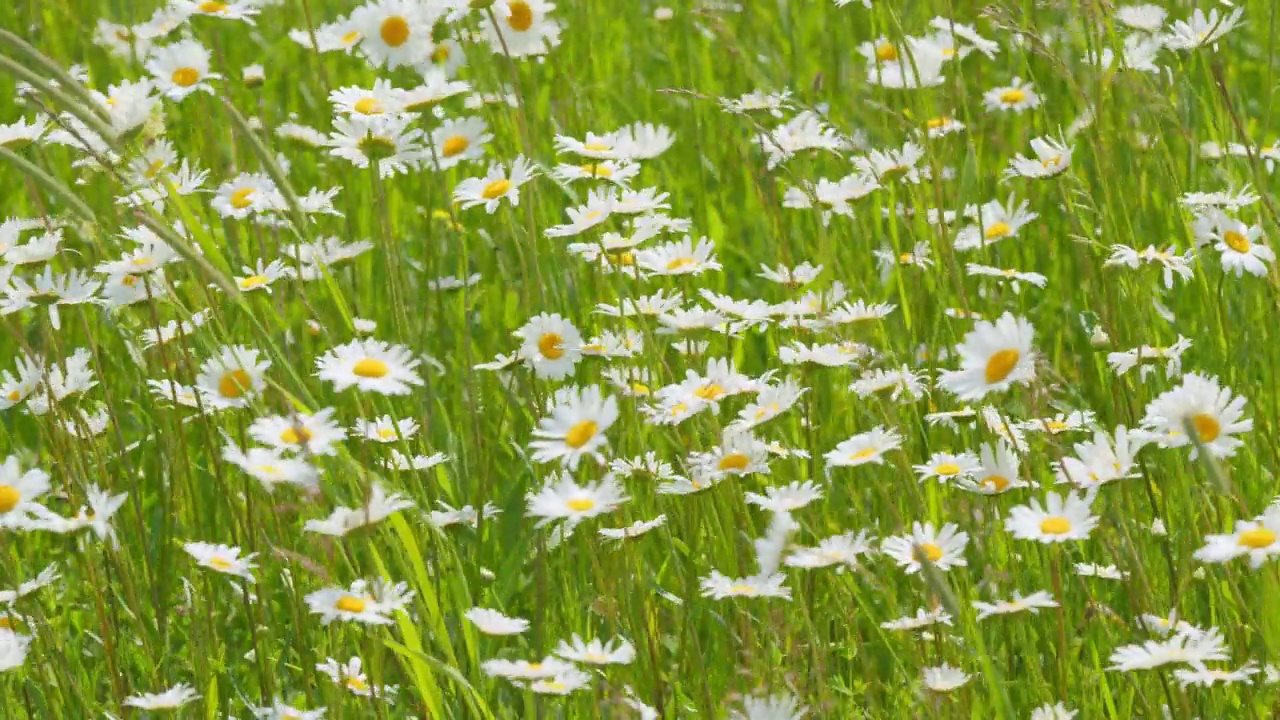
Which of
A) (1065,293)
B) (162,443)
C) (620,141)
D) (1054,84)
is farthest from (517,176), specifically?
(1054,84)

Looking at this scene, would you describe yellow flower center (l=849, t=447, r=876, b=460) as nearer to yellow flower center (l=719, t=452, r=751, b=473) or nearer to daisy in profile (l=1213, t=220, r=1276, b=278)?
yellow flower center (l=719, t=452, r=751, b=473)

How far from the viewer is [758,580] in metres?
1.66

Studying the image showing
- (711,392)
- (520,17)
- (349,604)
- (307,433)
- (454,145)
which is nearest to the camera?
(307,433)

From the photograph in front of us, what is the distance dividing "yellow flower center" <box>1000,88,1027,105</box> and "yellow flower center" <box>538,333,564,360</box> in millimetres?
1487

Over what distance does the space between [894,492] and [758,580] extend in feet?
2.08

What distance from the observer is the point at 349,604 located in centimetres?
153

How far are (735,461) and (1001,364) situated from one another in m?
0.36

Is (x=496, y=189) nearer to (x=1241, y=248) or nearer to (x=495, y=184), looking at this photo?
(x=495, y=184)

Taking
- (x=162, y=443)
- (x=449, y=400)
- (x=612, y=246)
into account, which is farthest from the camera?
(x=449, y=400)

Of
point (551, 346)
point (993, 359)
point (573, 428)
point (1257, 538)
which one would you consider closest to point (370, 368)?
point (573, 428)

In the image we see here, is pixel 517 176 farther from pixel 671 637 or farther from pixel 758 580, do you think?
pixel 758 580

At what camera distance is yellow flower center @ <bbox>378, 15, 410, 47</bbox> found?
243 cm

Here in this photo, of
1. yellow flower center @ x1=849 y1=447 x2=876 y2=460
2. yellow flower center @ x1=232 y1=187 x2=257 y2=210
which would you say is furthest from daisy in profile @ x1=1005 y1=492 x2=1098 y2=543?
yellow flower center @ x1=232 y1=187 x2=257 y2=210

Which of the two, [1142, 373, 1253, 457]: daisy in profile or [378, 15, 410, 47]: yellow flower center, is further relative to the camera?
[378, 15, 410, 47]: yellow flower center
